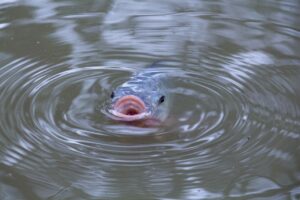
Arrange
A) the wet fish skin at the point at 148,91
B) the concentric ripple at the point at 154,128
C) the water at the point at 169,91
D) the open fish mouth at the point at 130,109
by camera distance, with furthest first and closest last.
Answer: the wet fish skin at the point at 148,91
the open fish mouth at the point at 130,109
the concentric ripple at the point at 154,128
the water at the point at 169,91

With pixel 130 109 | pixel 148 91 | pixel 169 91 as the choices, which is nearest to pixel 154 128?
pixel 130 109

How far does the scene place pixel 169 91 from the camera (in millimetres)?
4258

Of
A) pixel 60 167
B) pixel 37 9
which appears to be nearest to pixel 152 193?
pixel 60 167

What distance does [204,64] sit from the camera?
4.65 m

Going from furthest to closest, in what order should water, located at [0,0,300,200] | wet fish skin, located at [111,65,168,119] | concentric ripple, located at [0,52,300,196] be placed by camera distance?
wet fish skin, located at [111,65,168,119] → concentric ripple, located at [0,52,300,196] → water, located at [0,0,300,200]

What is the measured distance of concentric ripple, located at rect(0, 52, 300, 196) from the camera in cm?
356

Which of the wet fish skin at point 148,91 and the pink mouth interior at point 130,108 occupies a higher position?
the wet fish skin at point 148,91

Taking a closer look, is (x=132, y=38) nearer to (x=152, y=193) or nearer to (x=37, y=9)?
(x=37, y=9)

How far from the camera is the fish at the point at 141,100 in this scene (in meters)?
3.85

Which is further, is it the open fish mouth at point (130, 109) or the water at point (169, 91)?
the open fish mouth at point (130, 109)

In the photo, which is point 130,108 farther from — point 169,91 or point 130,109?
point 169,91

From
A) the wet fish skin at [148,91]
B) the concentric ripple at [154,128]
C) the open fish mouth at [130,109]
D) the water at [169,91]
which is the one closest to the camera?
the water at [169,91]

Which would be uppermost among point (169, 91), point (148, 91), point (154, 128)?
point (169, 91)

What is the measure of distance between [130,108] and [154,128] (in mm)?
190
